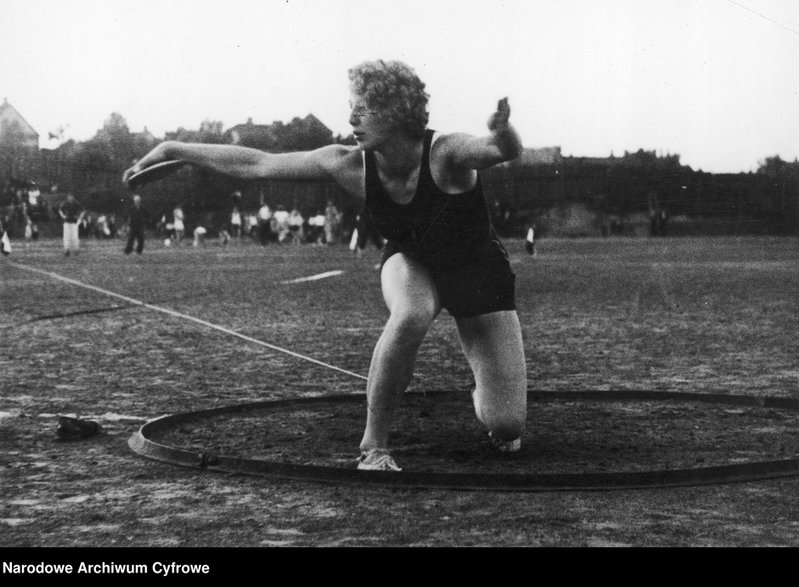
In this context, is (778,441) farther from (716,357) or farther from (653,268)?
(653,268)

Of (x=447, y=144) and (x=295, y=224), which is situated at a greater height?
(x=447, y=144)

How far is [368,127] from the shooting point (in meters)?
6.12

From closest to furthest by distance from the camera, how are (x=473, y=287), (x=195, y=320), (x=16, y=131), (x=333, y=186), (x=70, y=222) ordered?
1. (x=473, y=287)
2. (x=195, y=320)
3. (x=70, y=222)
4. (x=333, y=186)
5. (x=16, y=131)

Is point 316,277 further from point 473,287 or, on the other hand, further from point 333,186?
point 333,186

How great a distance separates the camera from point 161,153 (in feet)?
21.3

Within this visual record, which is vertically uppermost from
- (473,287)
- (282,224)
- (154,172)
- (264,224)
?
(154,172)

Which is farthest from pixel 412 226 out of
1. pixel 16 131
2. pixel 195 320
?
pixel 16 131

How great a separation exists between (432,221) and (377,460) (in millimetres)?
1115

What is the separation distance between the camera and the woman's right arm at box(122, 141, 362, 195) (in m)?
6.27

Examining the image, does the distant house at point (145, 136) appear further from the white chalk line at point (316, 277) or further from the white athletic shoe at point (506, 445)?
the white athletic shoe at point (506, 445)

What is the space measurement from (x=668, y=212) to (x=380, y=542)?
206ft

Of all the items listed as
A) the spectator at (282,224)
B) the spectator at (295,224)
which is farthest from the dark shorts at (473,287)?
the spectator at (282,224)

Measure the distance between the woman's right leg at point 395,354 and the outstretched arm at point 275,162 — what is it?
2.07ft

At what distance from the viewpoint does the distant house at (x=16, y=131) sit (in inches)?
2478
